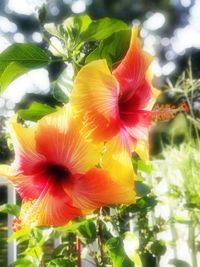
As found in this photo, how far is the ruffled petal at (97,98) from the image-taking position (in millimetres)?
560

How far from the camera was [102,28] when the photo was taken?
2.40 feet

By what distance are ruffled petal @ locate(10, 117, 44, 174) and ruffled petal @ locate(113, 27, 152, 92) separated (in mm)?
160

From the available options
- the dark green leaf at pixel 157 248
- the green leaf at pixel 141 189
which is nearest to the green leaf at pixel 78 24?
the green leaf at pixel 141 189

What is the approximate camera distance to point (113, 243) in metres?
0.84

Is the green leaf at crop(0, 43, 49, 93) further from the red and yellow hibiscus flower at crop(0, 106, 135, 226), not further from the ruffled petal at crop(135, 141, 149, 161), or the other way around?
the ruffled petal at crop(135, 141, 149, 161)

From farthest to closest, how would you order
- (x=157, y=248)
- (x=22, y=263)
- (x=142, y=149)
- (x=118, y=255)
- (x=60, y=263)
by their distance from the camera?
(x=157, y=248)
(x=22, y=263)
(x=60, y=263)
(x=118, y=255)
(x=142, y=149)

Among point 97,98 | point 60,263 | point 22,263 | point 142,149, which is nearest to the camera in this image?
point 97,98

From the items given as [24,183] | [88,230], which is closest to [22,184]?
[24,183]

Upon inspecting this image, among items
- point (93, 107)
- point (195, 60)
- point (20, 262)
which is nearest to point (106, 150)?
point (93, 107)

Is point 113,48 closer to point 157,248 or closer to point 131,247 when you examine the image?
point 131,247

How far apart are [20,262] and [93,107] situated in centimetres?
76

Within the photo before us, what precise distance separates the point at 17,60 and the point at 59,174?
22 cm

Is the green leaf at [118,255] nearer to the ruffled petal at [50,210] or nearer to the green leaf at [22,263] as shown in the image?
the ruffled petal at [50,210]

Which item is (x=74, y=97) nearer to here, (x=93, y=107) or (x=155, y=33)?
(x=93, y=107)
